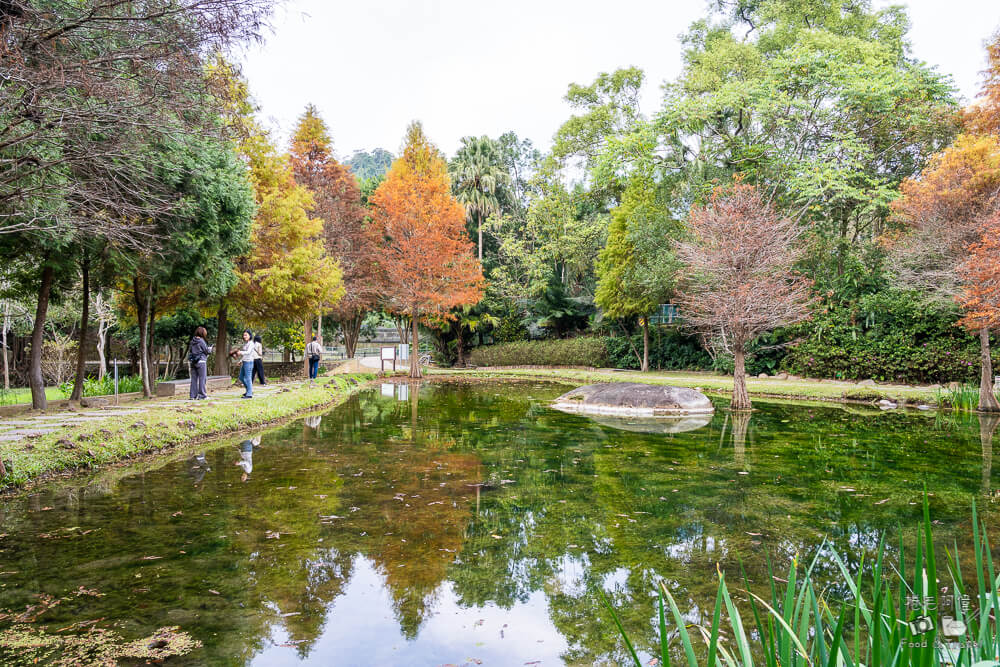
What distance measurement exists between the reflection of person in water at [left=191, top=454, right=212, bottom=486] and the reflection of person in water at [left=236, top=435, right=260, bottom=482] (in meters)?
0.38

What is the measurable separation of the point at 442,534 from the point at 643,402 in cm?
879

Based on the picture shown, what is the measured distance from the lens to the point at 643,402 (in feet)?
41.5

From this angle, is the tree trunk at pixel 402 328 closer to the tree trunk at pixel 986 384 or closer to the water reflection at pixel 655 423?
the water reflection at pixel 655 423

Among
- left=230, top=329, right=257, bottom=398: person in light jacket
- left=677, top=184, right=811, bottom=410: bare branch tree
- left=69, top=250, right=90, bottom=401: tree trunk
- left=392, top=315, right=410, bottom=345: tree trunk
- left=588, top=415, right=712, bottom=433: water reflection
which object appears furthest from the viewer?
left=392, top=315, right=410, bottom=345: tree trunk

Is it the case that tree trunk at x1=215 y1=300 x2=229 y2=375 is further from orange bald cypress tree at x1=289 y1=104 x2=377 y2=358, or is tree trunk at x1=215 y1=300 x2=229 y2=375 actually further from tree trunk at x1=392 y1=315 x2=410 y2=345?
tree trunk at x1=392 y1=315 x2=410 y2=345

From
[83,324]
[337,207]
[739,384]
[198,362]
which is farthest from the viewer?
[337,207]

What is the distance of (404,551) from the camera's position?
4.29 m

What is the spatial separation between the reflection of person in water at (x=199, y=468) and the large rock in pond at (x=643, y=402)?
785 centimetres

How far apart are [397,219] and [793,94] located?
49.9 ft

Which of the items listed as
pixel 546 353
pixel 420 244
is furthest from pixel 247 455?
pixel 546 353

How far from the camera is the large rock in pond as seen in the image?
41.1 feet

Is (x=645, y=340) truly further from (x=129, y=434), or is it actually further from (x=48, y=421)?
(x=48, y=421)

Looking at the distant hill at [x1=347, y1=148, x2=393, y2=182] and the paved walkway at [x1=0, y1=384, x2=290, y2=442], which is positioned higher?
the distant hill at [x1=347, y1=148, x2=393, y2=182]

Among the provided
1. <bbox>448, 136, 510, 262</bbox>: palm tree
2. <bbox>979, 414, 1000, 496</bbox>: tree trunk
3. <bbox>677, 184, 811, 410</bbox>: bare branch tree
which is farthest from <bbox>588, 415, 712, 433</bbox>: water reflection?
<bbox>448, 136, 510, 262</bbox>: palm tree
